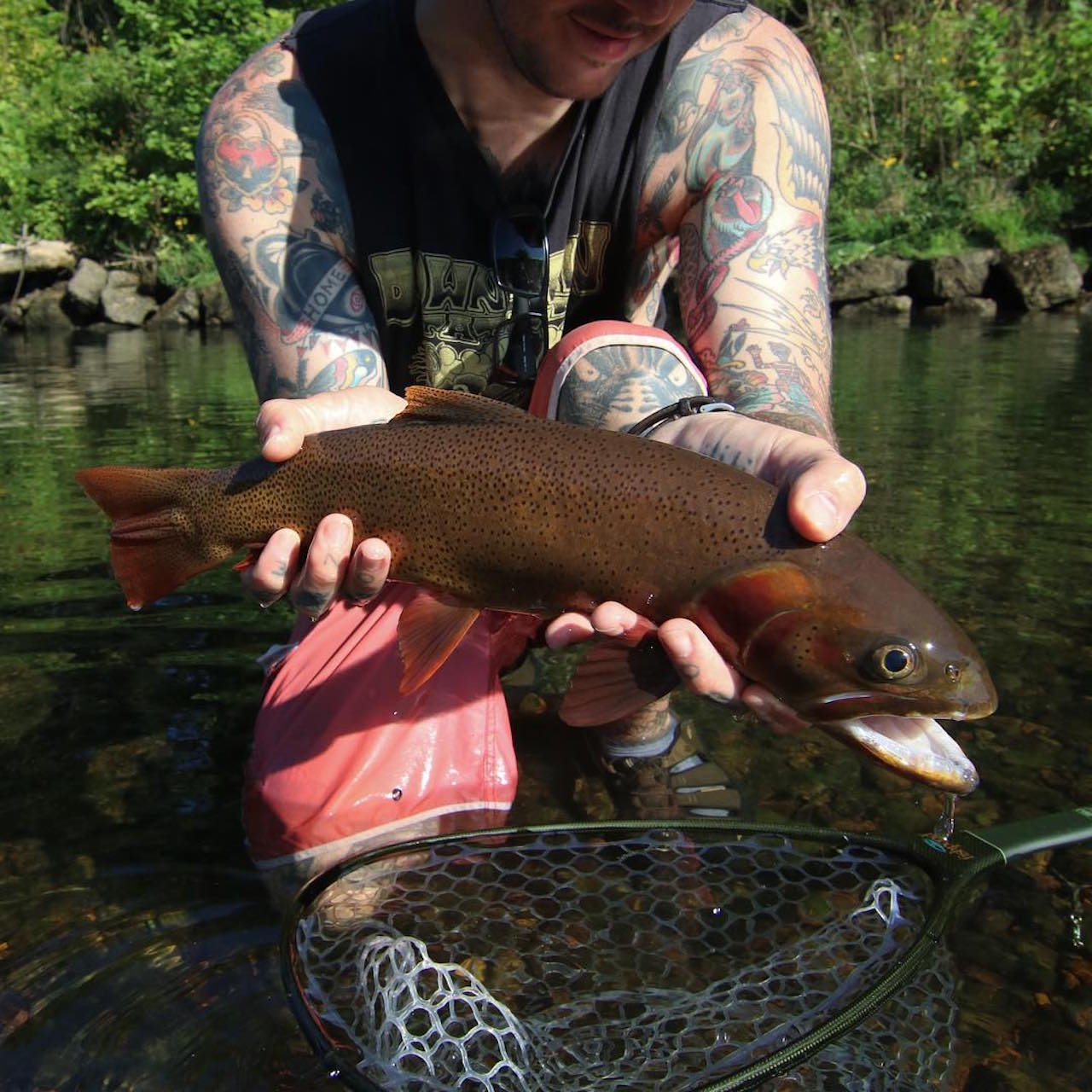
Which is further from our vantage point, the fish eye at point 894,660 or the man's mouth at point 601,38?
the man's mouth at point 601,38

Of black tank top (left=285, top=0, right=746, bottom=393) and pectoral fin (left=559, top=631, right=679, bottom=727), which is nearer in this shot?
pectoral fin (left=559, top=631, right=679, bottom=727)

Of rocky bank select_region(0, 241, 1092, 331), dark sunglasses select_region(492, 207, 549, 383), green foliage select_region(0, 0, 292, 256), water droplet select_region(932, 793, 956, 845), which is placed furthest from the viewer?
green foliage select_region(0, 0, 292, 256)

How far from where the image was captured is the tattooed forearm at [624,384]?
3186 mm

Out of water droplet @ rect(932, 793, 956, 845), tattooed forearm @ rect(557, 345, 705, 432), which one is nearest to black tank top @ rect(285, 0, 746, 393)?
tattooed forearm @ rect(557, 345, 705, 432)

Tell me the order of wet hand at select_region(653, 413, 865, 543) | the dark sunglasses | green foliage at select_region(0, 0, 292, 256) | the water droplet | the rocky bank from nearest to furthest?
wet hand at select_region(653, 413, 865, 543)
the water droplet
the dark sunglasses
the rocky bank
green foliage at select_region(0, 0, 292, 256)

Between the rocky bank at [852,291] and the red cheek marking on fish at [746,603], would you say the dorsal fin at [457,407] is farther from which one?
the rocky bank at [852,291]

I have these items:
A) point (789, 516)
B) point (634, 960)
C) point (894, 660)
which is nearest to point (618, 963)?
point (634, 960)

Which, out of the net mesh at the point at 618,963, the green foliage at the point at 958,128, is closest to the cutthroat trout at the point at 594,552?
the net mesh at the point at 618,963

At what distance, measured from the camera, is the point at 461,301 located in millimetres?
3717

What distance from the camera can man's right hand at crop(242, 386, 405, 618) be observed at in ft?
8.57

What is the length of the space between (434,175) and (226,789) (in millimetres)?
2001

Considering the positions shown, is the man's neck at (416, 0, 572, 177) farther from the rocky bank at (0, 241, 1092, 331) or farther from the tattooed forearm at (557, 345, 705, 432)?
the rocky bank at (0, 241, 1092, 331)

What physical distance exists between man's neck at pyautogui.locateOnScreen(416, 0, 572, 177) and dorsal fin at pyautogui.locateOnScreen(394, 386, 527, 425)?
1.17 meters

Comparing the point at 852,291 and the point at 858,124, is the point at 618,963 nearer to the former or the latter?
the point at 852,291
